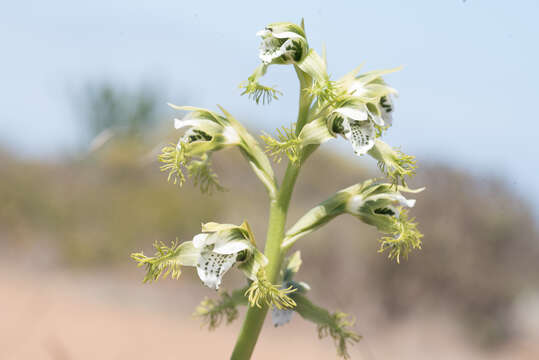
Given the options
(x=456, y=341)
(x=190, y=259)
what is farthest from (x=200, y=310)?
(x=456, y=341)

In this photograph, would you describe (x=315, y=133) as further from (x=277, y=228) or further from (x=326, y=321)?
(x=326, y=321)

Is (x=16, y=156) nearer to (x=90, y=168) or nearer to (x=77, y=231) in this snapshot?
(x=90, y=168)

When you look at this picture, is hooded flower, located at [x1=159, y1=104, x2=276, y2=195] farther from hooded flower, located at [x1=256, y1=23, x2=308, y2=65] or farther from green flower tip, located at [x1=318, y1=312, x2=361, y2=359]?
green flower tip, located at [x1=318, y1=312, x2=361, y2=359]

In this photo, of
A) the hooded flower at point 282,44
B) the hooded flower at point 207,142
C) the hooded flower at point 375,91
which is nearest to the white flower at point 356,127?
the hooded flower at point 375,91

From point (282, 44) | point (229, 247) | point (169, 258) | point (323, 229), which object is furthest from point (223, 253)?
point (323, 229)

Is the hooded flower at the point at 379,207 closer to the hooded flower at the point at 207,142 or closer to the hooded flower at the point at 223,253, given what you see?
the hooded flower at the point at 207,142
